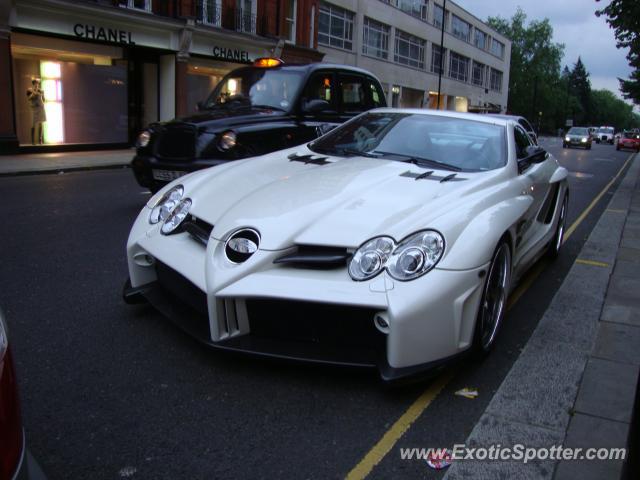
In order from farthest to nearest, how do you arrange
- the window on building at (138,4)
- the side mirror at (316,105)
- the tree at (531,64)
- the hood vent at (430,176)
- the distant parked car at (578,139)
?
1. the tree at (531,64)
2. the distant parked car at (578,139)
3. the window on building at (138,4)
4. the side mirror at (316,105)
5. the hood vent at (430,176)

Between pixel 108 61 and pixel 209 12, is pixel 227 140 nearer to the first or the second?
pixel 108 61

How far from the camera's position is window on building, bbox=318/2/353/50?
34094mm

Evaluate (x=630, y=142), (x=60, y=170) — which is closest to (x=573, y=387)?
(x=60, y=170)

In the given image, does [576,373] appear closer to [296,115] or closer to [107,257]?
[107,257]

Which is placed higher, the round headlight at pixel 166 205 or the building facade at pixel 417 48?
the building facade at pixel 417 48

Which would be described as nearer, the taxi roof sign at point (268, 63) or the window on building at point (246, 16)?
the taxi roof sign at point (268, 63)

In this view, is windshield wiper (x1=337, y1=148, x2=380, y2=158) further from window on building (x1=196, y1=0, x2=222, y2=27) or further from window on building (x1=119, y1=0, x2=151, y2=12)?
window on building (x1=196, y1=0, x2=222, y2=27)

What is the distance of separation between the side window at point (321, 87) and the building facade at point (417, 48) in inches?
1054

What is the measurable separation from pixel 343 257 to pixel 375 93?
22.0 ft

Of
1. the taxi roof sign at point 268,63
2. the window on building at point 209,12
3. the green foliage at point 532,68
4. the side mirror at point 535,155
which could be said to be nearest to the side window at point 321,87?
the taxi roof sign at point 268,63

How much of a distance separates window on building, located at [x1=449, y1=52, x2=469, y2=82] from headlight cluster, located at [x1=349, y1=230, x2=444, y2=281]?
2247 inches

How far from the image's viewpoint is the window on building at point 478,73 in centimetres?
6381

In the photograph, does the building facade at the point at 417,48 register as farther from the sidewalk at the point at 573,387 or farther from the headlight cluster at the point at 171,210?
the headlight cluster at the point at 171,210

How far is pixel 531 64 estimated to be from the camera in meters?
91.0
